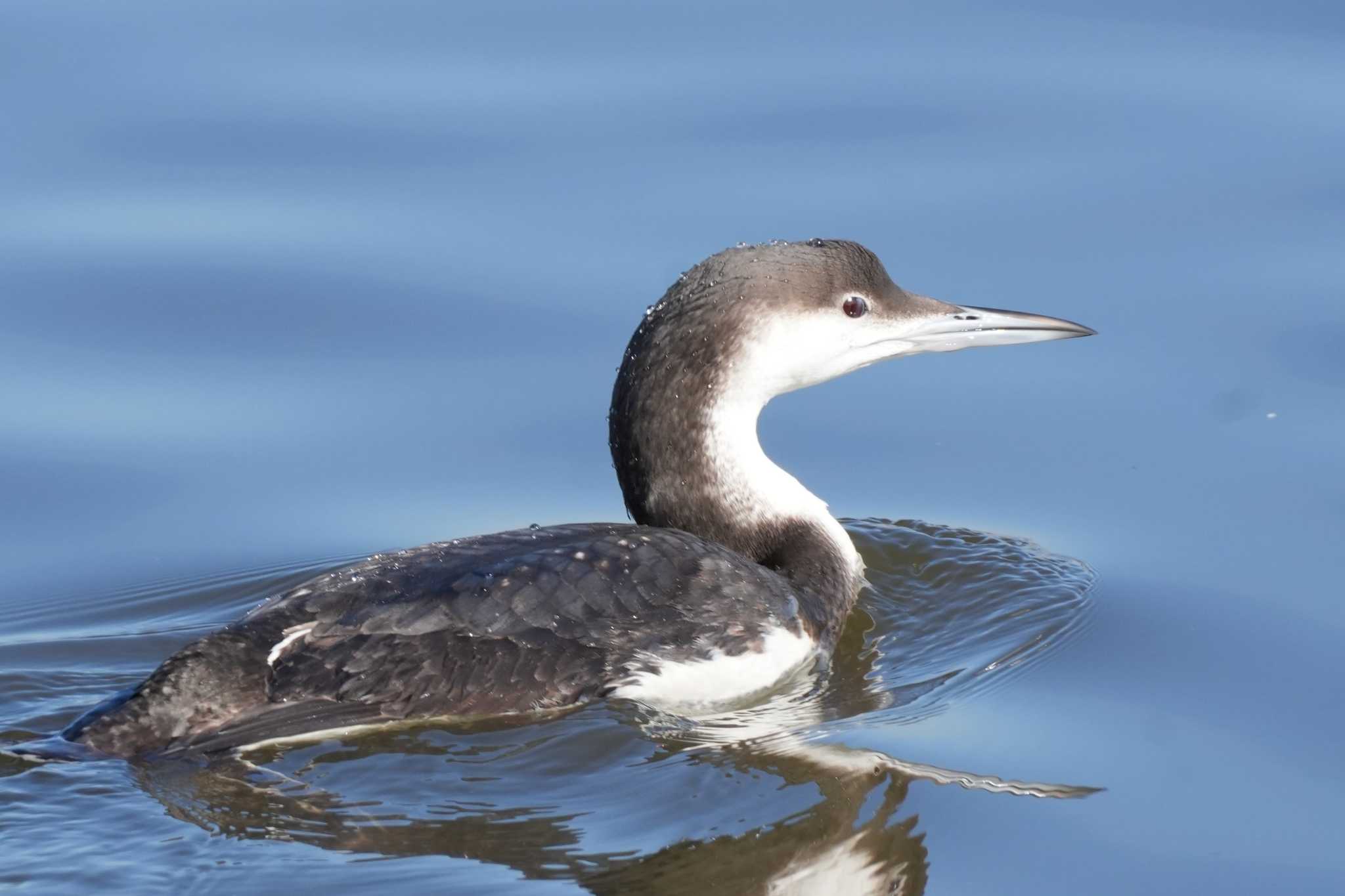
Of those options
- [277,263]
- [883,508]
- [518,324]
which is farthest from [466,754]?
A: [277,263]

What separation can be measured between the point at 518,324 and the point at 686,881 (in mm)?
3627

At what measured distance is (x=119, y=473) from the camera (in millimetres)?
7781

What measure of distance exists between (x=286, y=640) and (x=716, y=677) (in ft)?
4.21

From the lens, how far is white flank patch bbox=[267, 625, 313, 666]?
597 cm

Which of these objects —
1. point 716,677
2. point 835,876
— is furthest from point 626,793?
point 716,677

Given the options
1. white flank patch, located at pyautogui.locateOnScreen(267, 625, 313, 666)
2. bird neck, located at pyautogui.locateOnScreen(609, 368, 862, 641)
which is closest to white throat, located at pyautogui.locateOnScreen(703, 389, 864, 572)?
bird neck, located at pyautogui.locateOnScreen(609, 368, 862, 641)

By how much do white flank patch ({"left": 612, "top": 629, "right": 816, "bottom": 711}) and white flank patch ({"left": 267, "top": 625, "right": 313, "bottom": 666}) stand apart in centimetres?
91

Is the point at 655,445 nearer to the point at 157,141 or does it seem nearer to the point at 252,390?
the point at 252,390

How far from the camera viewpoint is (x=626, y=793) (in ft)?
19.0

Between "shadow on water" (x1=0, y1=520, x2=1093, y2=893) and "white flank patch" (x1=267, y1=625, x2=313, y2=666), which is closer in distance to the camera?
"shadow on water" (x1=0, y1=520, x2=1093, y2=893)

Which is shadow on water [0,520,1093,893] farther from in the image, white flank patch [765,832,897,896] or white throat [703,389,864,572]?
white throat [703,389,864,572]

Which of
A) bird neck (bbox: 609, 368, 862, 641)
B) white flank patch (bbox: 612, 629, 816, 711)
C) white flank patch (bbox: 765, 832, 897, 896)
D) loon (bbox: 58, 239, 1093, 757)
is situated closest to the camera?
white flank patch (bbox: 765, 832, 897, 896)

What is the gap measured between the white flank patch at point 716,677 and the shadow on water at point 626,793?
64 mm

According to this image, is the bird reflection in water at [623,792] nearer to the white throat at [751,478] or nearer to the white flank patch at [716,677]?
the white flank patch at [716,677]
